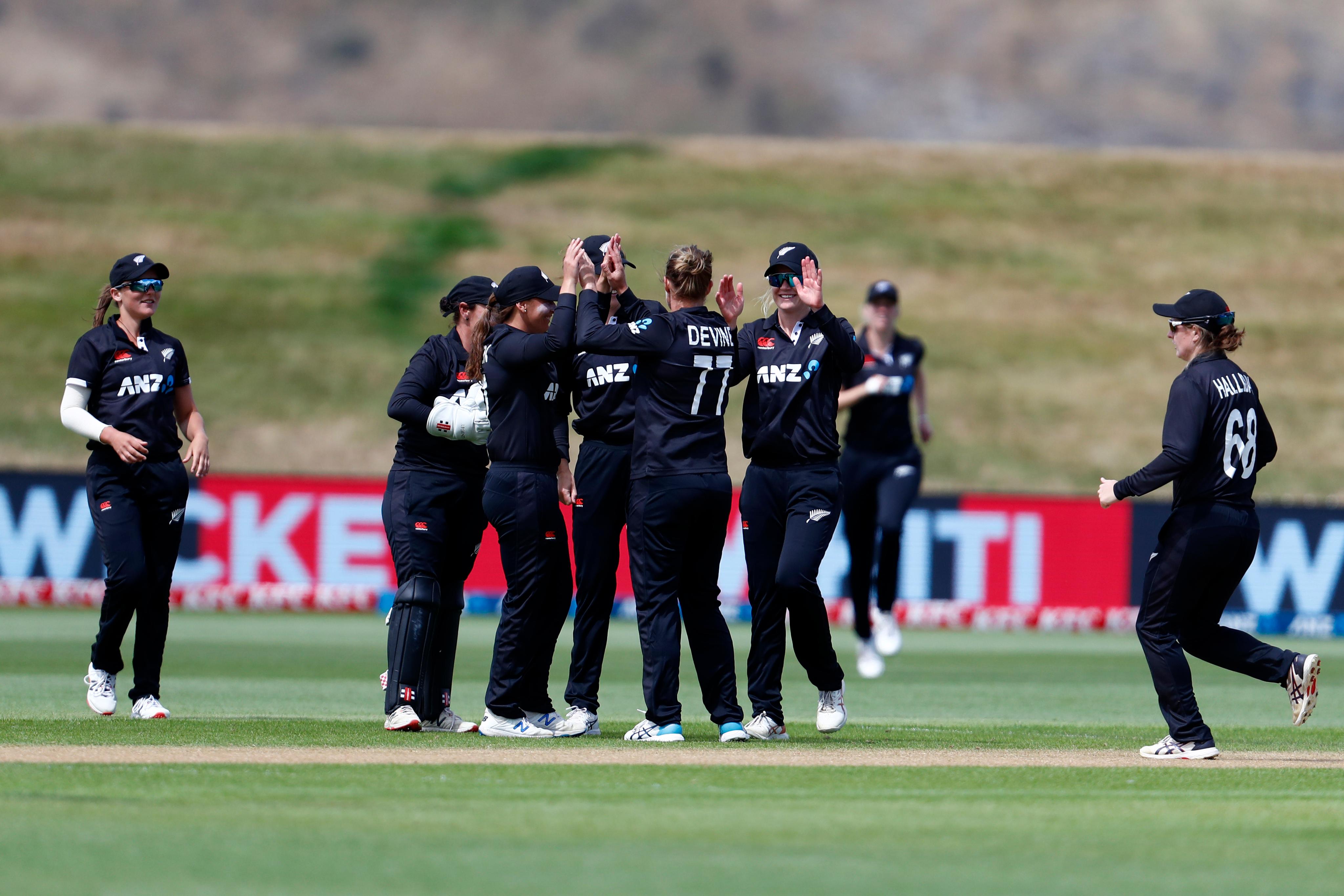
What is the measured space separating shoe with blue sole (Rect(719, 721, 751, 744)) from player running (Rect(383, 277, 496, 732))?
4.24 ft

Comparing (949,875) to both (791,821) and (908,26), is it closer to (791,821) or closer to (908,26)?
(791,821)

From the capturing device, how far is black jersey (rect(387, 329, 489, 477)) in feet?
31.1

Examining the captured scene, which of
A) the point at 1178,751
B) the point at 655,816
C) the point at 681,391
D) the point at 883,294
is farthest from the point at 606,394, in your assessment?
the point at 883,294

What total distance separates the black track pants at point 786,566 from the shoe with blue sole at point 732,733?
0.20 m

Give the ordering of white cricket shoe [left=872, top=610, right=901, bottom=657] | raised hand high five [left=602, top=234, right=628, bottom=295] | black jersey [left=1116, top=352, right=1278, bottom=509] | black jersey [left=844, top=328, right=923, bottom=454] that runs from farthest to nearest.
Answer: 1. white cricket shoe [left=872, top=610, right=901, bottom=657]
2. black jersey [left=844, top=328, right=923, bottom=454]
3. raised hand high five [left=602, top=234, right=628, bottom=295]
4. black jersey [left=1116, top=352, right=1278, bottom=509]

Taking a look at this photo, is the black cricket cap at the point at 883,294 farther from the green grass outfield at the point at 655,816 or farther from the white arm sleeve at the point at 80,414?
the white arm sleeve at the point at 80,414

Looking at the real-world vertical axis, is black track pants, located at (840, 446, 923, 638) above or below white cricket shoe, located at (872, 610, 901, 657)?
above

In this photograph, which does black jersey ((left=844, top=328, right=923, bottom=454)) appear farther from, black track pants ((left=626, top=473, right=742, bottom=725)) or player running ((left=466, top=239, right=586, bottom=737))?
player running ((left=466, top=239, right=586, bottom=737))

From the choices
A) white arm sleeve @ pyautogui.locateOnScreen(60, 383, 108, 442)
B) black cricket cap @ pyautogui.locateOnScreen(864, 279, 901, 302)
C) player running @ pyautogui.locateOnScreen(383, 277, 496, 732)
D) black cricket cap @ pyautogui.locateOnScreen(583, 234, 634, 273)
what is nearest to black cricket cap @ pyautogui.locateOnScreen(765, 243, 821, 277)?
black cricket cap @ pyautogui.locateOnScreen(583, 234, 634, 273)

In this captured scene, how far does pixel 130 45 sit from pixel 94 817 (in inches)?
4497

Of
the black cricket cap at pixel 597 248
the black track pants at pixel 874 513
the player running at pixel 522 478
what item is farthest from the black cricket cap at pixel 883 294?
the player running at pixel 522 478

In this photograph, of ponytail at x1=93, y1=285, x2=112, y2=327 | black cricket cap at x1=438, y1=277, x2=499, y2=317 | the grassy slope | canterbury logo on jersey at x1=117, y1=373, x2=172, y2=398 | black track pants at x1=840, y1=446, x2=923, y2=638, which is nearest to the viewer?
black cricket cap at x1=438, y1=277, x2=499, y2=317

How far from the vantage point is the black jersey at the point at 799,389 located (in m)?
9.42

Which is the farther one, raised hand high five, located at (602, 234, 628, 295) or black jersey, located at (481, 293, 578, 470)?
black jersey, located at (481, 293, 578, 470)
